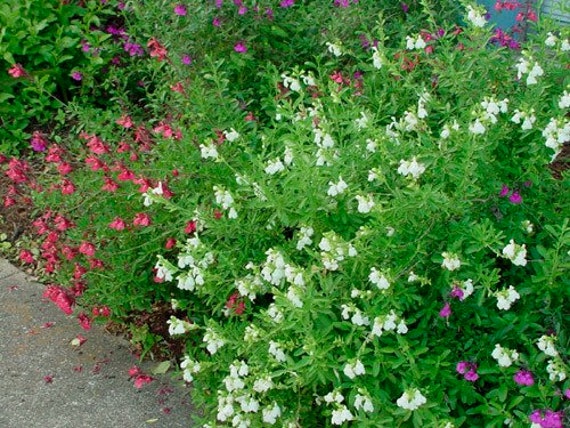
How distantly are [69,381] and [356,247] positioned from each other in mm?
1593

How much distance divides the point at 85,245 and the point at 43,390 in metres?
0.65

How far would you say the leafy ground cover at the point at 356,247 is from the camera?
10.0ft

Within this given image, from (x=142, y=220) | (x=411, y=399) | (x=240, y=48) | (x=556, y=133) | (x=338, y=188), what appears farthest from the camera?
(x=240, y=48)

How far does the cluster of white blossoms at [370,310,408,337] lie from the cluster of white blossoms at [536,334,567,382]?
1.41 feet

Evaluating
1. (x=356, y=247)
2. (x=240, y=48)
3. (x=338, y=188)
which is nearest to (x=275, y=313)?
(x=356, y=247)

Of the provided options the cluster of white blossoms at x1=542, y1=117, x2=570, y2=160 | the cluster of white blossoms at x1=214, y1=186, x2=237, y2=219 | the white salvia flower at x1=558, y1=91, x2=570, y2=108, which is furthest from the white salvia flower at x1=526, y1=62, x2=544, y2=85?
the cluster of white blossoms at x1=214, y1=186, x2=237, y2=219

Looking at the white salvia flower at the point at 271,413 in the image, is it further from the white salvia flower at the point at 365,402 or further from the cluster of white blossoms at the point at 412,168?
the cluster of white blossoms at the point at 412,168

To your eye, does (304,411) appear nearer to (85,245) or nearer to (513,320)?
(513,320)

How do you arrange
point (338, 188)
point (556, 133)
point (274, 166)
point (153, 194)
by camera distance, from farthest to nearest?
1. point (153, 194)
2. point (274, 166)
3. point (338, 188)
4. point (556, 133)

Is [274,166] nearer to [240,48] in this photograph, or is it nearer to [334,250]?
[334,250]

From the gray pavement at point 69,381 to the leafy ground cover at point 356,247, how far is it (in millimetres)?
143

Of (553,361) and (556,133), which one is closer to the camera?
(553,361)

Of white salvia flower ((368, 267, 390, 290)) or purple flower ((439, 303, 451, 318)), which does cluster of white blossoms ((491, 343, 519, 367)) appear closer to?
purple flower ((439, 303, 451, 318))

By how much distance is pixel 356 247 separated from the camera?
3080 mm
